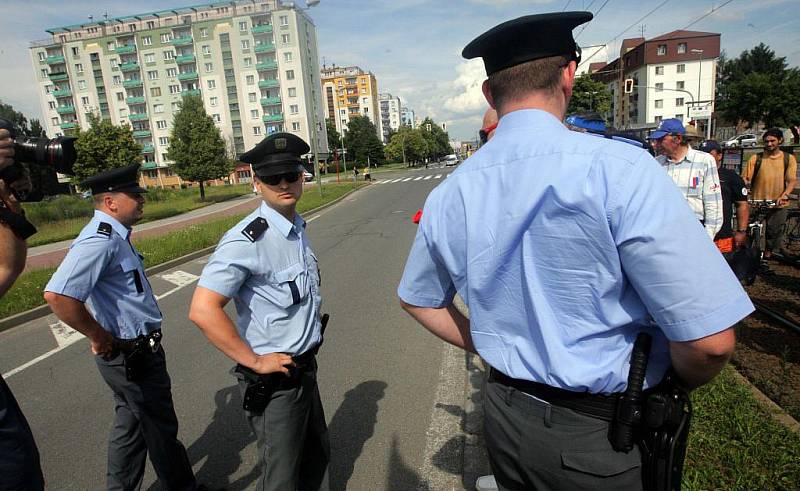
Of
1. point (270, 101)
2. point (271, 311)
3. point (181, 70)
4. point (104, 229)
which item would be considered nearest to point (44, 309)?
point (104, 229)

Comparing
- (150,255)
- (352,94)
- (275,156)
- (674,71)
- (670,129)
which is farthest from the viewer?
(352,94)

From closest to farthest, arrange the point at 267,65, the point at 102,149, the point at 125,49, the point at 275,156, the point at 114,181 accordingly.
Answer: the point at 275,156
the point at 114,181
the point at 102,149
the point at 125,49
the point at 267,65

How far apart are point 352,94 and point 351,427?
135 m

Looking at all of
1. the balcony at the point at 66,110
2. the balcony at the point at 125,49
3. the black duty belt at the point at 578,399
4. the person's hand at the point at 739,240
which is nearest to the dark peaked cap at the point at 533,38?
the black duty belt at the point at 578,399

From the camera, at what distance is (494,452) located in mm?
1454

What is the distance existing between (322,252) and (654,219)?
395 inches

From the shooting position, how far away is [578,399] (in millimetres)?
1253

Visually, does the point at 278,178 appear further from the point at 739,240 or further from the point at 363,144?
the point at 363,144

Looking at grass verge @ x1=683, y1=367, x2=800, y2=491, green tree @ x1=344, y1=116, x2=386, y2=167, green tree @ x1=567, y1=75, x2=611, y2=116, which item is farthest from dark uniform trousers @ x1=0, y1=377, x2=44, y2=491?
green tree @ x1=344, y1=116, x2=386, y2=167

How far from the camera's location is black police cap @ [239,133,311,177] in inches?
89.8

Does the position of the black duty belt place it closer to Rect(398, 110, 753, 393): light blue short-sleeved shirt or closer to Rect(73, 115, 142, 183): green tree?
Rect(398, 110, 753, 393): light blue short-sleeved shirt

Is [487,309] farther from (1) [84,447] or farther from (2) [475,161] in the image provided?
(1) [84,447]

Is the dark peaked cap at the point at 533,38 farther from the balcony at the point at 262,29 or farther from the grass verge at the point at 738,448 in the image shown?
the balcony at the point at 262,29

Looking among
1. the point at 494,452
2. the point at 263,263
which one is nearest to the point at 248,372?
the point at 263,263
